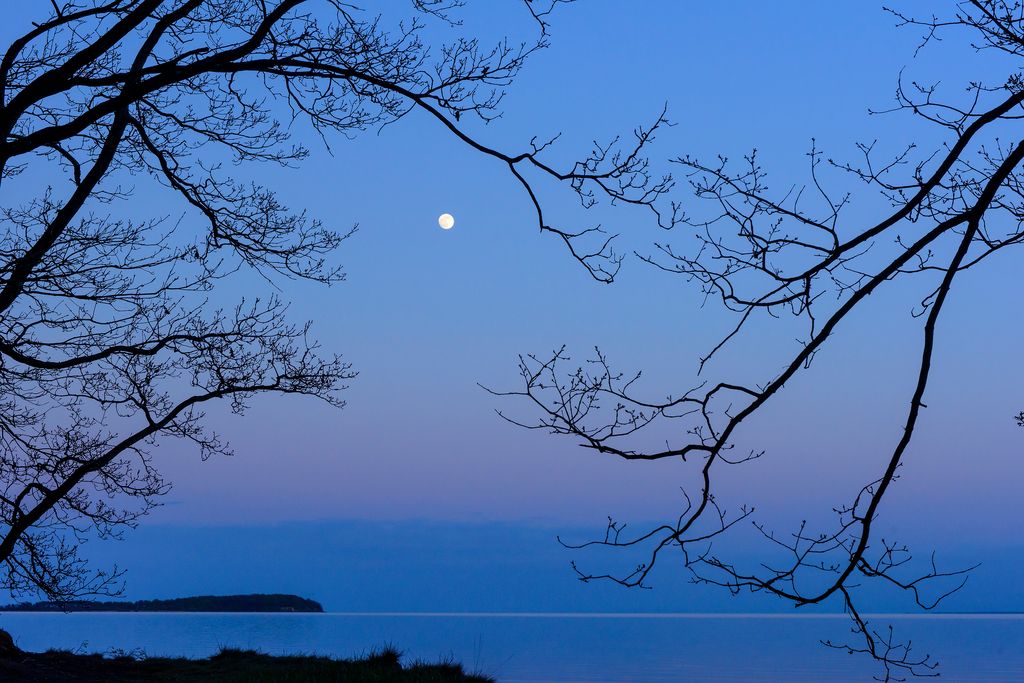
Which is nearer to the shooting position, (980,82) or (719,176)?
(719,176)

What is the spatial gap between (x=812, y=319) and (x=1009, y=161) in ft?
3.97

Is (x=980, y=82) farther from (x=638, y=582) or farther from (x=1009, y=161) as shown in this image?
(x=638, y=582)

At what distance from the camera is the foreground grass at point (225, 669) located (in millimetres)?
16609

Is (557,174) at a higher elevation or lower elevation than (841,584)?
higher

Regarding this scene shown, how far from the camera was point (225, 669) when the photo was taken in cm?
2108

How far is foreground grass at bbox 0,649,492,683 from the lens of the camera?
1661cm

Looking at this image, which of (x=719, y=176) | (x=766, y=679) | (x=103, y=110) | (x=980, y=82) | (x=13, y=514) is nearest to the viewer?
(x=719, y=176)

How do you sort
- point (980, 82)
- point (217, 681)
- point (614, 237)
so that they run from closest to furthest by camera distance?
point (980, 82) < point (614, 237) < point (217, 681)

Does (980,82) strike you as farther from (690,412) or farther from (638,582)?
(638,582)

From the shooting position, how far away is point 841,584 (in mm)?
4426

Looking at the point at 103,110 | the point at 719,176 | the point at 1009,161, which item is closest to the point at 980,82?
the point at 1009,161

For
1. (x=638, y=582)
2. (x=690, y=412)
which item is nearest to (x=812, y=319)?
(x=690, y=412)

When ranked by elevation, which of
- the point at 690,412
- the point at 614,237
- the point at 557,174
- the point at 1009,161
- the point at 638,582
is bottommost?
the point at 638,582

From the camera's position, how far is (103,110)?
8781mm
